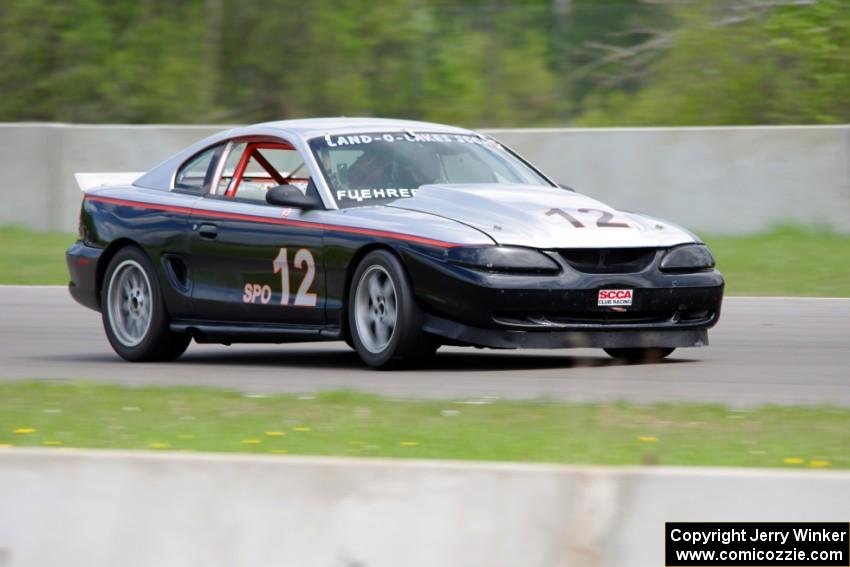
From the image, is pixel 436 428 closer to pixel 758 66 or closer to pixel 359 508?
pixel 359 508

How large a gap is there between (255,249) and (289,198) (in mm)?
477

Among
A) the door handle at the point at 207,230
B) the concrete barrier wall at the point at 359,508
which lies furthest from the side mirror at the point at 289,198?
the concrete barrier wall at the point at 359,508

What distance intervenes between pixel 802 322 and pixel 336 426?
5.84 meters

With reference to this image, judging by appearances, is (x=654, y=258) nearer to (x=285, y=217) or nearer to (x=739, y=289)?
(x=285, y=217)

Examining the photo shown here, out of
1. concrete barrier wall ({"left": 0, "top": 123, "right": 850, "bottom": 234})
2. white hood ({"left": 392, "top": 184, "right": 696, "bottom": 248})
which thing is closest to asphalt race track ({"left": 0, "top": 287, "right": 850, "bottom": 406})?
white hood ({"left": 392, "top": 184, "right": 696, "bottom": 248})

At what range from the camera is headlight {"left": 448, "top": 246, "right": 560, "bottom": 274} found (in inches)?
344

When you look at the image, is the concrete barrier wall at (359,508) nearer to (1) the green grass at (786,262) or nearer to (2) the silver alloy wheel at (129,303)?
(2) the silver alloy wheel at (129,303)

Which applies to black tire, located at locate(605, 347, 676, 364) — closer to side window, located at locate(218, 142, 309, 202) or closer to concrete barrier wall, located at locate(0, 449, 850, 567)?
side window, located at locate(218, 142, 309, 202)

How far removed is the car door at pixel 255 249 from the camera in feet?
31.3

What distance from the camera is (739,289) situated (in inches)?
578

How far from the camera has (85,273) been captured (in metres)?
10.8

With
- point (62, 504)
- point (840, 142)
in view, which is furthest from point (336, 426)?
point (840, 142)

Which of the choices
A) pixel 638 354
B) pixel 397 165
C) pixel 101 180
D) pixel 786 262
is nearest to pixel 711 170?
pixel 786 262

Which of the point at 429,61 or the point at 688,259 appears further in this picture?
the point at 429,61
